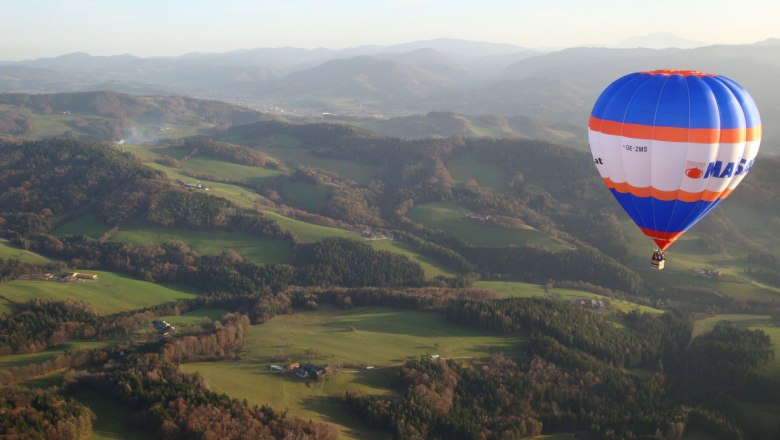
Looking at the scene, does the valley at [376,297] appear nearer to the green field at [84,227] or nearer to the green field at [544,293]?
the green field at [544,293]

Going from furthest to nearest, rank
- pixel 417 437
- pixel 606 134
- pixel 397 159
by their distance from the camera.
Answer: pixel 397 159
pixel 417 437
pixel 606 134

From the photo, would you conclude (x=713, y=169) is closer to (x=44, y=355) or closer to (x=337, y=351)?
(x=337, y=351)

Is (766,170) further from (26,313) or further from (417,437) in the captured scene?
(26,313)

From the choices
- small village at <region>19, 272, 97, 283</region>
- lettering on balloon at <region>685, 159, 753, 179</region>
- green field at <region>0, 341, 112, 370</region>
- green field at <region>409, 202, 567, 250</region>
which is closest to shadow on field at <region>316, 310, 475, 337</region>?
green field at <region>0, 341, 112, 370</region>

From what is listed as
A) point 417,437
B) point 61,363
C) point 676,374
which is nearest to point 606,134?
point 417,437

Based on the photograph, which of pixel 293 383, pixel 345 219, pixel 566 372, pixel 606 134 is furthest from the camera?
pixel 345 219

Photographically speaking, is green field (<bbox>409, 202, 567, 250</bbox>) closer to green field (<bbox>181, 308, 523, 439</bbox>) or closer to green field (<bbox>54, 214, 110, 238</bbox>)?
green field (<bbox>181, 308, 523, 439</bbox>)

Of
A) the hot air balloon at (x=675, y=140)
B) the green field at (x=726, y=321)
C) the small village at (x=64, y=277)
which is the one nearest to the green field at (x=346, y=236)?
the small village at (x=64, y=277)
